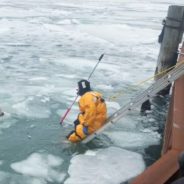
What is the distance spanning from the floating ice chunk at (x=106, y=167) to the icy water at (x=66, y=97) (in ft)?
0.04

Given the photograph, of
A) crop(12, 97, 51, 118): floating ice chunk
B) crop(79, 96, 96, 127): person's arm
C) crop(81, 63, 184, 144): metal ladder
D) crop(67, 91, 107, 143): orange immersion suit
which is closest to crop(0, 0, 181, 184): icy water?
crop(12, 97, 51, 118): floating ice chunk

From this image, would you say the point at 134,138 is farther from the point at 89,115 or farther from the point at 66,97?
the point at 66,97

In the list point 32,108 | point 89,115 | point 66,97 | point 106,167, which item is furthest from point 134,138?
point 66,97

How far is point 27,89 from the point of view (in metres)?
9.20

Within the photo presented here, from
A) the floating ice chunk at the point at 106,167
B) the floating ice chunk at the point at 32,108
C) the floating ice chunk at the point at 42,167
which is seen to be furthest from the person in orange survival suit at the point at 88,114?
the floating ice chunk at the point at 32,108

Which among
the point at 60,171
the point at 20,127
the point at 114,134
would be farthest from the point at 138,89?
the point at 60,171

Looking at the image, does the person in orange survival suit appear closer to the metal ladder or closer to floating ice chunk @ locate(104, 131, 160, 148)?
the metal ladder

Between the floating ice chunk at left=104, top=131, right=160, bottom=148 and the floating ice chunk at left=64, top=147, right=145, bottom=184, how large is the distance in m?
0.30

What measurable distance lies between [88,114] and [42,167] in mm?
1051

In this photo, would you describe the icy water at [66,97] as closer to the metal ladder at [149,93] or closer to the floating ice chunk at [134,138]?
the floating ice chunk at [134,138]

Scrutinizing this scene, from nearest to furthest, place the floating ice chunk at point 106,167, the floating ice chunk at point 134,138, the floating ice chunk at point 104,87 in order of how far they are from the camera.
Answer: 1. the floating ice chunk at point 106,167
2. the floating ice chunk at point 134,138
3. the floating ice chunk at point 104,87

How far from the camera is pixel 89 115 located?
6.18m

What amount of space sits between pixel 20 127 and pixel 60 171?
5.51ft

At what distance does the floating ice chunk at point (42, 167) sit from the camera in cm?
559
